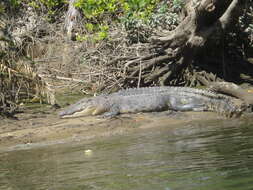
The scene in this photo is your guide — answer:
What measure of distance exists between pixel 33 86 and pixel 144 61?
2899mm

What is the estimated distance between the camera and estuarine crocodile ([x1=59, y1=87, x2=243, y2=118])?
9.67 meters

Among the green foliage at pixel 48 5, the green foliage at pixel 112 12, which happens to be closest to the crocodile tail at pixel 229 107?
the green foliage at pixel 112 12

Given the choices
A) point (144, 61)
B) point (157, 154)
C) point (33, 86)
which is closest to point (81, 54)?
point (144, 61)

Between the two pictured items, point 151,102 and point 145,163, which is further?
point 151,102

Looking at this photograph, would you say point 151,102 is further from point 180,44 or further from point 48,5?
point 48,5

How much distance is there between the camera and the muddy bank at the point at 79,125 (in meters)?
8.35

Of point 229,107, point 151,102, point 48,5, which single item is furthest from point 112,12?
point 229,107

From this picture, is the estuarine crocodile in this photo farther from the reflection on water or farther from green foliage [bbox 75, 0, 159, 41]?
green foliage [bbox 75, 0, 159, 41]

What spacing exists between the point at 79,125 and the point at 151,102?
1.65 meters

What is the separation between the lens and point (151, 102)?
9.94m

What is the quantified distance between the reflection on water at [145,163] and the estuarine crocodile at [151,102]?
1.63 metres

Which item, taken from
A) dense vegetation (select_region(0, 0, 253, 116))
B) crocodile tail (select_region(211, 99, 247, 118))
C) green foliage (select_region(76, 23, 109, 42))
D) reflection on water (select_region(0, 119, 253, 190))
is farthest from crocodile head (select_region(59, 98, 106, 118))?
green foliage (select_region(76, 23, 109, 42))

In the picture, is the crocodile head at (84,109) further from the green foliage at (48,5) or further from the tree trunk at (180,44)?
the green foliage at (48,5)

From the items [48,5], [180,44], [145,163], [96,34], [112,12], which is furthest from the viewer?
[48,5]
